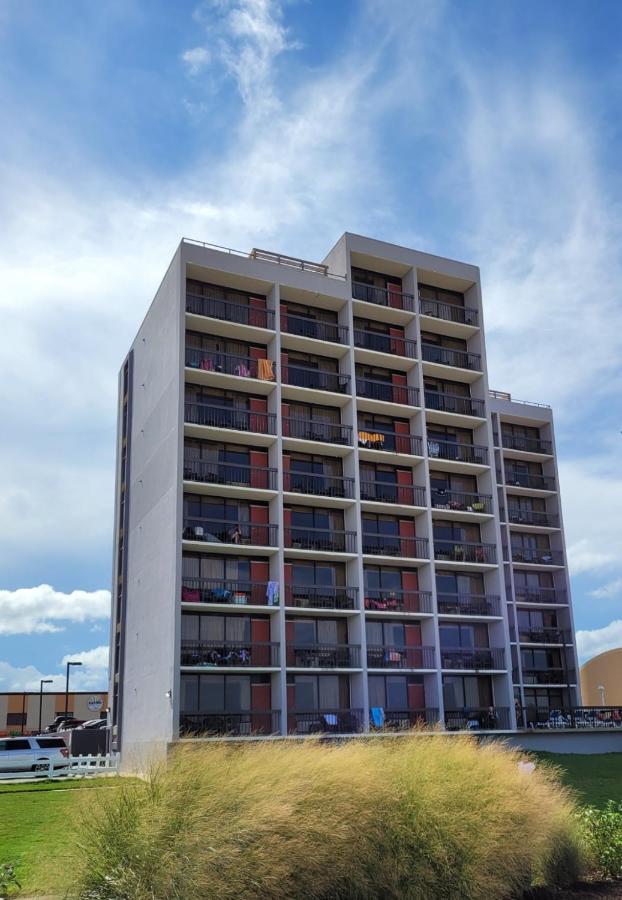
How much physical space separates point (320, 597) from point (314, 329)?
14277 mm

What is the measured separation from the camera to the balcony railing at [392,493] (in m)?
46.2

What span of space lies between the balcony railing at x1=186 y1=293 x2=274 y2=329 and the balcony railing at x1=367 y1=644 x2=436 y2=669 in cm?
1693

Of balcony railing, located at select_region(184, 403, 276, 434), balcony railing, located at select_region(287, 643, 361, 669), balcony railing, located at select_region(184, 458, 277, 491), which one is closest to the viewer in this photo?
balcony railing, located at select_region(287, 643, 361, 669)

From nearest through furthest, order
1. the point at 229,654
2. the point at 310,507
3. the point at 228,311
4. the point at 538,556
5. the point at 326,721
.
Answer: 1. the point at 229,654
2. the point at 326,721
3. the point at 310,507
4. the point at 228,311
5. the point at 538,556

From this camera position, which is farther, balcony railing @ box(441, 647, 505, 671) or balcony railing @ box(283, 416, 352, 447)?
balcony railing @ box(441, 647, 505, 671)

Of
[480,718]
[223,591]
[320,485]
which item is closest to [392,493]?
[320,485]

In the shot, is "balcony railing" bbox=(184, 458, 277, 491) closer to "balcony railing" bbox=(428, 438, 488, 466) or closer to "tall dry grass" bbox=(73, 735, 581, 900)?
"balcony railing" bbox=(428, 438, 488, 466)

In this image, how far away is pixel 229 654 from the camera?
3991 cm

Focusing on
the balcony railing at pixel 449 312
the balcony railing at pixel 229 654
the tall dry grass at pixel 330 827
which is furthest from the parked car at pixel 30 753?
the balcony railing at pixel 449 312

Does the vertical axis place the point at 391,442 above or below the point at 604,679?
above

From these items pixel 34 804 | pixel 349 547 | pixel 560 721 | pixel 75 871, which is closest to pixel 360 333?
pixel 349 547

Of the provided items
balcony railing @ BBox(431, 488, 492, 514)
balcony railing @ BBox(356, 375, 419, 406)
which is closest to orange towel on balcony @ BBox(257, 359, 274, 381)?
balcony railing @ BBox(356, 375, 419, 406)

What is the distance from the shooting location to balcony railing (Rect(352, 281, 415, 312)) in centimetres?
4888

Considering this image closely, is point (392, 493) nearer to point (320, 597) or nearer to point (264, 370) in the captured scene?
point (320, 597)
